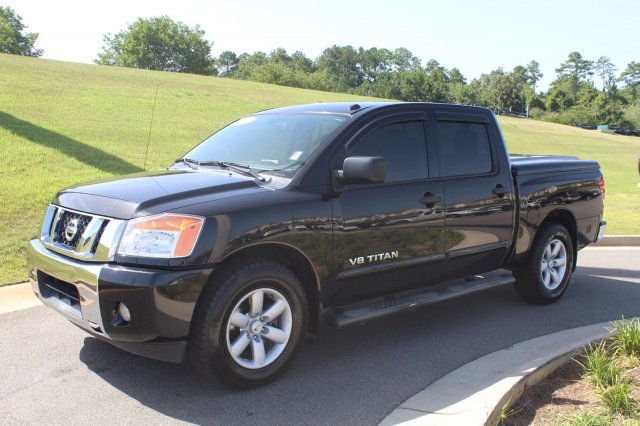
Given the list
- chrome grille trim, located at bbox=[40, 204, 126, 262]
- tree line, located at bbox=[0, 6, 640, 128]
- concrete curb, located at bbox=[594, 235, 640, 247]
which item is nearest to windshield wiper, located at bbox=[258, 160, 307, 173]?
chrome grille trim, located at bbox=[40, 204, 126, 262]

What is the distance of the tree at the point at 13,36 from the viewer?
81.6 m

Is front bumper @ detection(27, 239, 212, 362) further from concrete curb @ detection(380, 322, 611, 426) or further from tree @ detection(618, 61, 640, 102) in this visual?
tree @ detection(618, 61, 640, 102)

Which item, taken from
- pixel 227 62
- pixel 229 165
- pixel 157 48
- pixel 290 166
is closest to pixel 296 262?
pixel 290 166

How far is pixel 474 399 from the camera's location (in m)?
3.63

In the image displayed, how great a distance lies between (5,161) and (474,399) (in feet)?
31.9

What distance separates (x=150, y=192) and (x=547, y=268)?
4.16m

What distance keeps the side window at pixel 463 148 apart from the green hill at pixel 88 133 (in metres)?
4.49

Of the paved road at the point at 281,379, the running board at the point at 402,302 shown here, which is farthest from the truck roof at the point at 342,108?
the paved road at the point at 281,379

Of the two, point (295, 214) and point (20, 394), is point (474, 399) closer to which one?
point (295, 214)

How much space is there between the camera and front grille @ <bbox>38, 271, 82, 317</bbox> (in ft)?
12.3

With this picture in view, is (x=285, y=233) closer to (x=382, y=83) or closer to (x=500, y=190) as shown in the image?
(x=500, y=190)

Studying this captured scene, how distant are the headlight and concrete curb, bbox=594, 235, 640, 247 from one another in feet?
28.2

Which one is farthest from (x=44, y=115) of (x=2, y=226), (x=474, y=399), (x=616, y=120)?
(x=616, y=120)

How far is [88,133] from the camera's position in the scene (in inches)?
588
